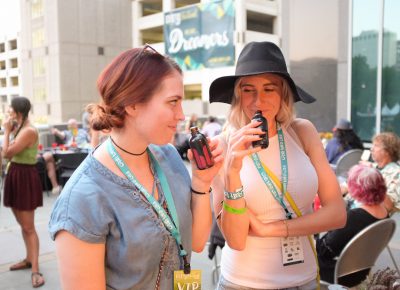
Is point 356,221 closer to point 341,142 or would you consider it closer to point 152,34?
point 341,142

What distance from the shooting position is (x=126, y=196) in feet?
4.18

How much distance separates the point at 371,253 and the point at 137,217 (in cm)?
213

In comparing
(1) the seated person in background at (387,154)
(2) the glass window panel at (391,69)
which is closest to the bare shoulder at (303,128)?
(1) the seated person in background at (387,154)

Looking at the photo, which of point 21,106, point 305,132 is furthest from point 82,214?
point 21,106

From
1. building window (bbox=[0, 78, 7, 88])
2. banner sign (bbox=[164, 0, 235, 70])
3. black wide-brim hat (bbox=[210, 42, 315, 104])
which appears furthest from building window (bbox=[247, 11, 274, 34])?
black wide-brim hat (bbox=[210, 42, 315, 104])

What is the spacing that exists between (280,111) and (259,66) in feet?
0.83

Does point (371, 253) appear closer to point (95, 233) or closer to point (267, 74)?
point (267, 74)

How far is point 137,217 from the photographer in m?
1.26

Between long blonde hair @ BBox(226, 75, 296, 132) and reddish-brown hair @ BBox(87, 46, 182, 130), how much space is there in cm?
62

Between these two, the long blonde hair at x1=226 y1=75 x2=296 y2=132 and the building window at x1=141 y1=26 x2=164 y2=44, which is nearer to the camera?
the long blonde hair at x1=226 y1=75 x2=296 y2=132

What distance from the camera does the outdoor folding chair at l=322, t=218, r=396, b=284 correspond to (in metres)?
2.59

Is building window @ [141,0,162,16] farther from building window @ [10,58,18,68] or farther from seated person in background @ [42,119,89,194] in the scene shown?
building window @ [10,58,18,68]

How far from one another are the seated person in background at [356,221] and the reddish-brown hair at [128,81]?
2057mm

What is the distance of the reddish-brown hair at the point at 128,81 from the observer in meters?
1.26
